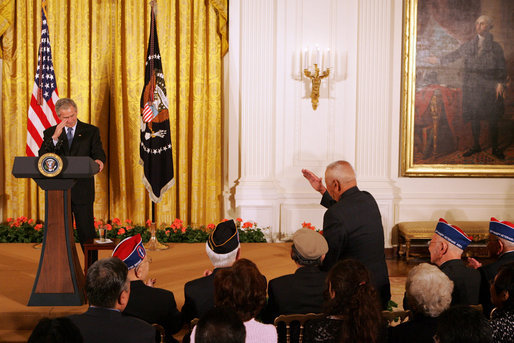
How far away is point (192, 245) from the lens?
663cm

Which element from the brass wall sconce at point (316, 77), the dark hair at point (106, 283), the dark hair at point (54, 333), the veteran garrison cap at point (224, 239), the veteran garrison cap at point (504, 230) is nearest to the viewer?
the dark hair at point (54, 333)

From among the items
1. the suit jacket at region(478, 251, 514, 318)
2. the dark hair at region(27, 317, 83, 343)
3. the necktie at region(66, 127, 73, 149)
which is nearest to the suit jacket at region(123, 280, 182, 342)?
the dark hair at region(27, 317, 83, 343)

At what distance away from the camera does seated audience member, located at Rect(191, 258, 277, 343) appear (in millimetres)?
2438

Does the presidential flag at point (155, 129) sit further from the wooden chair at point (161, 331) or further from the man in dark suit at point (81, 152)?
the wooden chair at point (161, 331)

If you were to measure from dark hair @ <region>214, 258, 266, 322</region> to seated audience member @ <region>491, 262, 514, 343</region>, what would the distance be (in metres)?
1.12

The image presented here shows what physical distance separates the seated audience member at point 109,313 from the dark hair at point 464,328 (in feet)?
4.04

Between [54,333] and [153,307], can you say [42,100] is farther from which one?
[54,333]

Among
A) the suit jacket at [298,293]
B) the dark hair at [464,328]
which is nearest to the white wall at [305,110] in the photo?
the suit jacket at [298,293]

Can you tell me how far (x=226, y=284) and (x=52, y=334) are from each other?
96 centimetres

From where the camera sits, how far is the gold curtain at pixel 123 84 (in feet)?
24.0

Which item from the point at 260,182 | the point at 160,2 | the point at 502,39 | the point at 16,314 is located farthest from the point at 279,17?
the point at 16,314

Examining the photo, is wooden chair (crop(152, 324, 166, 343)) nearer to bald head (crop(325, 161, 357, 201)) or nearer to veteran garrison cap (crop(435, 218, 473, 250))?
bald head (crop(325, 161, 357, 201))

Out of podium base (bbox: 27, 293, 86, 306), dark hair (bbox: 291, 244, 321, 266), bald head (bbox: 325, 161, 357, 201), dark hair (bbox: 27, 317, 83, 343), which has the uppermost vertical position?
bald head (bbox: 325, 161, 357, 201)

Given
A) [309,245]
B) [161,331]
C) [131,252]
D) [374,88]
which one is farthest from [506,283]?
[374,88]
